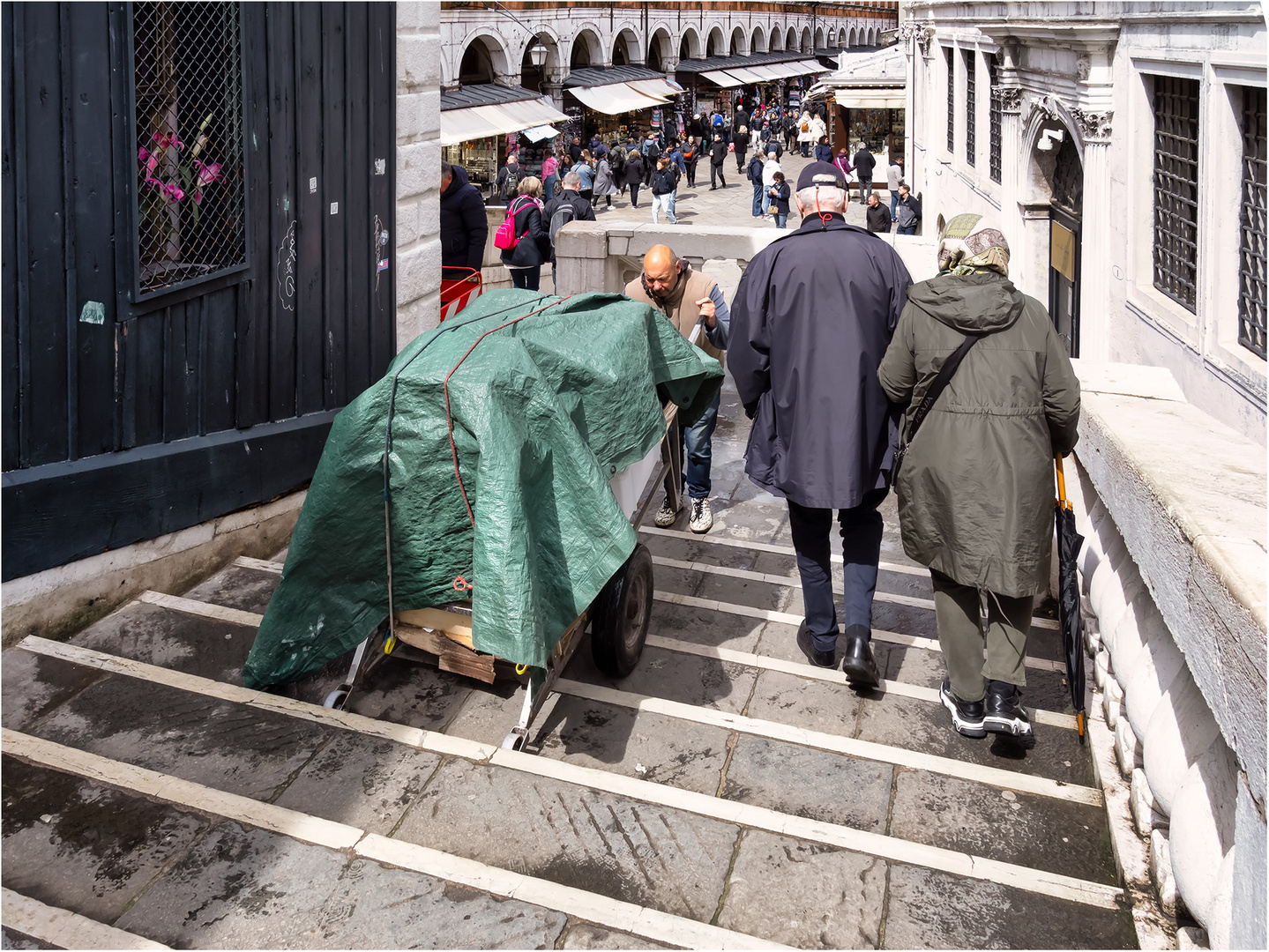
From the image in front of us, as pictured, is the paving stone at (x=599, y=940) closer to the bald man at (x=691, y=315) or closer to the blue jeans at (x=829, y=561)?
the blue jeans at (x=829, y=561)

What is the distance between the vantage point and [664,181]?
23.7 metres

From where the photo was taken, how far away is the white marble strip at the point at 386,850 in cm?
299

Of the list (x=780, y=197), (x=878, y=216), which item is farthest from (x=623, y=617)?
(x=780, y=197)

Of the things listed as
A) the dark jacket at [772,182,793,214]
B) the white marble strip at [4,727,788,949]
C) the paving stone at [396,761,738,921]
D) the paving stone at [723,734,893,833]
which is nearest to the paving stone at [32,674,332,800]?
the white marble strip at [4,727,788,949]

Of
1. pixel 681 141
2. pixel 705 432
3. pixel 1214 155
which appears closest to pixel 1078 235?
pixel 1214 155

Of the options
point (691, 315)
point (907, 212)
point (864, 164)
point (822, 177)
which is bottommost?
point (691, 315)

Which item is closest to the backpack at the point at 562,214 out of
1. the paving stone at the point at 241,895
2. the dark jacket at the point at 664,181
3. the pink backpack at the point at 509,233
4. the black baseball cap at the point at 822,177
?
the pink backpack at the point at 509,233

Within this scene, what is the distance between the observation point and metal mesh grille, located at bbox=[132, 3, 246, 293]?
5.03 m

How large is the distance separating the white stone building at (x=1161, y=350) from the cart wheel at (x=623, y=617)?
1.78 m

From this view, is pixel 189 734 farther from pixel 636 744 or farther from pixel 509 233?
pixel 509 233

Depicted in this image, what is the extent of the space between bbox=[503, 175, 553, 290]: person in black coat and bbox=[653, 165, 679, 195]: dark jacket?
37.1 ft

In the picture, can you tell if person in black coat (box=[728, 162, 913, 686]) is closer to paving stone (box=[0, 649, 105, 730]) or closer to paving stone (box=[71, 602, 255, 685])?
paving stone (box=[71, 602, 255, 685])

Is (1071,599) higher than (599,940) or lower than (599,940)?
higher

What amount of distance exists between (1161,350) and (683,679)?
6.08 metres
